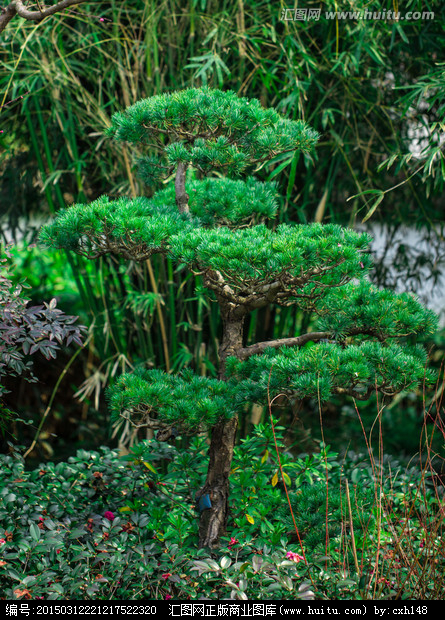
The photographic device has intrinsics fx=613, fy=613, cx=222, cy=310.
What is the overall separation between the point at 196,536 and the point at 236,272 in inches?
37.8

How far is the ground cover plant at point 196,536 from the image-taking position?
5.36ft

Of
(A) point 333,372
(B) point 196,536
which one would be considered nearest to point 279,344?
(A) point 333,372

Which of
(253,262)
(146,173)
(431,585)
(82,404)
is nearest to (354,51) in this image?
(146,173)

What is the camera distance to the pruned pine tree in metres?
1.68

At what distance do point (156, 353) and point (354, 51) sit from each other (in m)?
1.67

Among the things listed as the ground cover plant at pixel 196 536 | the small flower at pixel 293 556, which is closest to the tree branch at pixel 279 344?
the ground cover plant at pixel 196 536

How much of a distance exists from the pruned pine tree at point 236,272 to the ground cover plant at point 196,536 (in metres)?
0.19

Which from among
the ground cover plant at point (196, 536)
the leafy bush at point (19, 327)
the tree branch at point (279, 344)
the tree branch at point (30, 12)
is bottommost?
the ground cover plant at point (196, 536)

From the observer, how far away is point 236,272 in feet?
5.43

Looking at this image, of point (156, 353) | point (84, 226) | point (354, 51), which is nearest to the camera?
point (84, 226)

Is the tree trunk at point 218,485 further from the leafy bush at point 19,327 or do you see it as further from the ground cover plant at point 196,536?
the leafy bush at point 19,327

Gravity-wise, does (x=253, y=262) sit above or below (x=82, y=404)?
above
